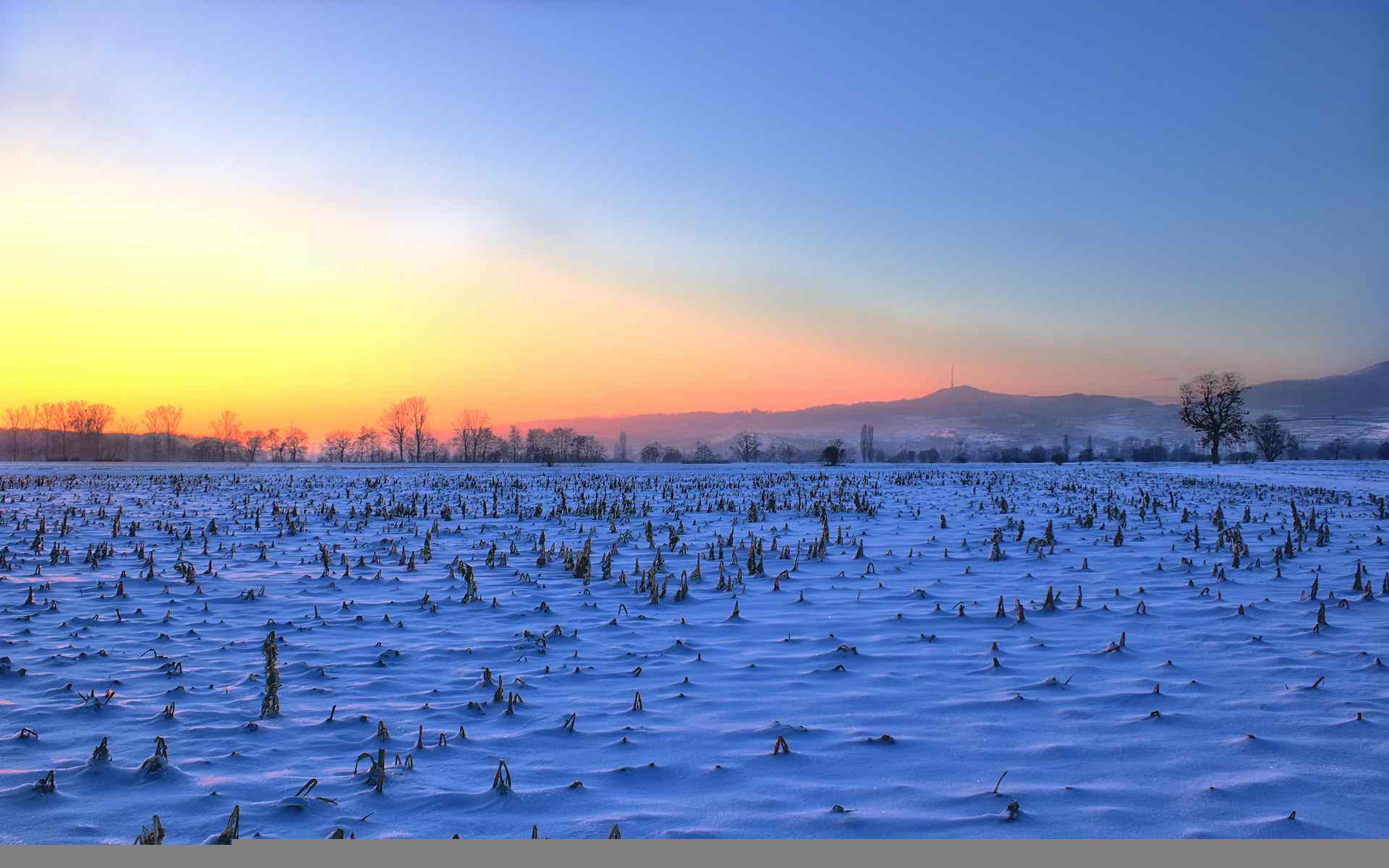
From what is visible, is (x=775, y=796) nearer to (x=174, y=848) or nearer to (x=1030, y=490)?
(x=174, y=848)

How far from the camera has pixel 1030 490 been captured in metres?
33.4

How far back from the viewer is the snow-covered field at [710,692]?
4359mm

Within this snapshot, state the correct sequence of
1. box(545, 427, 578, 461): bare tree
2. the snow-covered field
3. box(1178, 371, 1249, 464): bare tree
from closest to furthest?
the snow-covered field, box(1178, 371, 1249, 464): bare tree, box(545, 427, 578, 461): bare tree

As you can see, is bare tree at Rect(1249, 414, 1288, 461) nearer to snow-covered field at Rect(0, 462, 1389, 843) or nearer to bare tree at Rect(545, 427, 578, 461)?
snow-covered field at Rect(0, 462, 1389, 843)

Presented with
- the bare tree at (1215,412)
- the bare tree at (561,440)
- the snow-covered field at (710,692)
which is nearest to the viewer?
the snow-covered field at (710,692)

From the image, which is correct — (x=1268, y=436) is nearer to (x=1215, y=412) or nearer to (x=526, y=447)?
(x=1215, y=412)

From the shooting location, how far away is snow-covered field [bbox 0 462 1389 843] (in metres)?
4.36

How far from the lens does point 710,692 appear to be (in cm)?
658

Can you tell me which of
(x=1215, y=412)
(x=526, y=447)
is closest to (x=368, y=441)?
(x=526, y=447)

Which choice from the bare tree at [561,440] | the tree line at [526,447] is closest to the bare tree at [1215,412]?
the tree line at [526,447]

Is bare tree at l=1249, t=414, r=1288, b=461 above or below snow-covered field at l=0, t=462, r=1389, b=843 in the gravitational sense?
above

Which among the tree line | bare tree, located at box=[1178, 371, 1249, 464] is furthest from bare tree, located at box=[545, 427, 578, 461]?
bare tree, located at box=[1178, 371, 1249, 464]

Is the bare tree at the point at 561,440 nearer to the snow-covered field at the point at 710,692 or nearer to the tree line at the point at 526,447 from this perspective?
the tree line at the point at 526,447

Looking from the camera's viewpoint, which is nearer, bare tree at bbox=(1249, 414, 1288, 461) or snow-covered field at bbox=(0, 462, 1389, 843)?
snow-covered field at bbox=(0, 462, 1389, 843)
